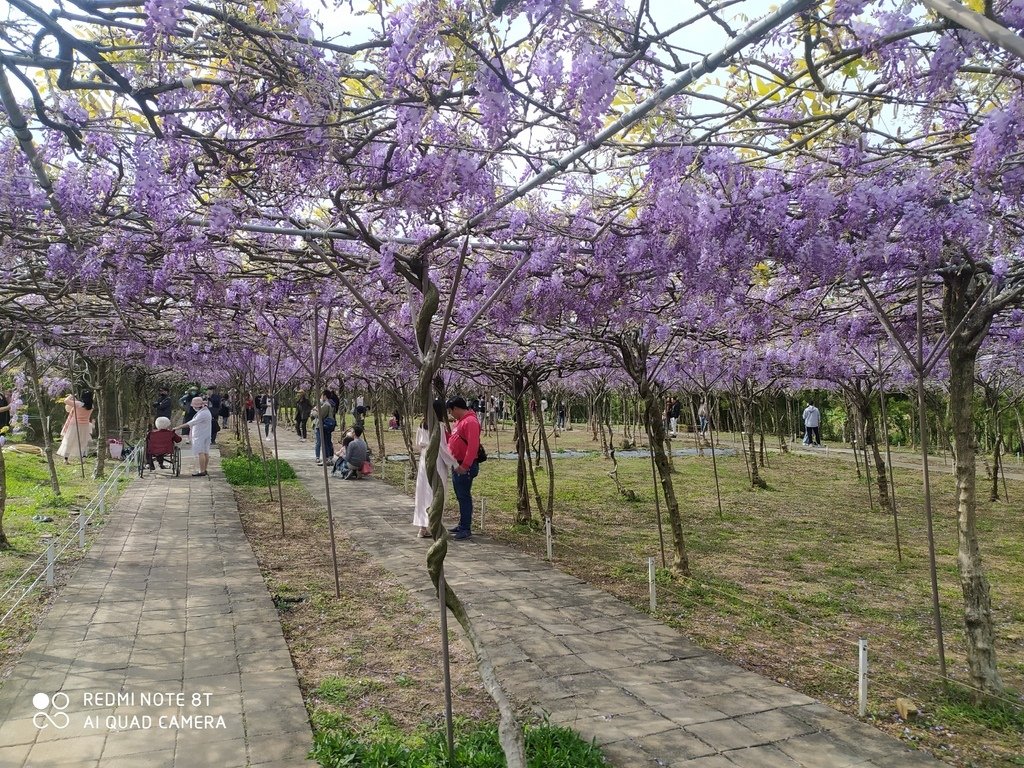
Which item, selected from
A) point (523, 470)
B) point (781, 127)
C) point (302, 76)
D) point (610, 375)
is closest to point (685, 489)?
point (610, 375)

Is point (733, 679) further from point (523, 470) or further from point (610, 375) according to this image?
point (610, 375)

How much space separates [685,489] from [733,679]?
1043cm

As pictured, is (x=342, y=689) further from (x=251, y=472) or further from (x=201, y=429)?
(x=201, y=429)

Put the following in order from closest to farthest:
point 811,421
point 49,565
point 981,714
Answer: point 981,714
point 49,565
point 811,421

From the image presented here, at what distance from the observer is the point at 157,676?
417cm

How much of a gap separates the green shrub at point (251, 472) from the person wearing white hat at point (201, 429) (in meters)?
0.57

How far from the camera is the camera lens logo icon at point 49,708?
3531 mm

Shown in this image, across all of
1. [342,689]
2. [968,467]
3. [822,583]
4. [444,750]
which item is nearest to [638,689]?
[444,750]

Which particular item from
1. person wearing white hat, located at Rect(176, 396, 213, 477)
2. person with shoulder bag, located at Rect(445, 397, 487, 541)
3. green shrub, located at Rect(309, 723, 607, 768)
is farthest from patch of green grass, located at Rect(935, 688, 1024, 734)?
person wearing white hat, located at Rect(176, 396, 213, 477)

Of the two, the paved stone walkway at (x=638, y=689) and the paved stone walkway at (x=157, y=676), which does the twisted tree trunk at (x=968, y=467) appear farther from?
the paved stone walkway at (x=157, y=676)

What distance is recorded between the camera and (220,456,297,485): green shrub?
13719 mm

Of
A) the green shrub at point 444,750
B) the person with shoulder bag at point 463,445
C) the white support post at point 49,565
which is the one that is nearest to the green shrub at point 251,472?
the person with shoulder bag at point 463,445

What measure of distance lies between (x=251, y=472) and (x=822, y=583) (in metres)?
11.0

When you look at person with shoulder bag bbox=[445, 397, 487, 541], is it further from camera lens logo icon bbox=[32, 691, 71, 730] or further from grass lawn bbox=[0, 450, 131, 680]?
camera lens logo icon bbox=[32, 691, 71, 730]
